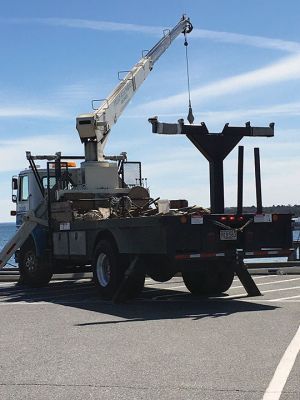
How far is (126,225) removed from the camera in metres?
11.9

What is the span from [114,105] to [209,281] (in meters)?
7.75

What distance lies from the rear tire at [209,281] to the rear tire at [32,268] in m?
3.96

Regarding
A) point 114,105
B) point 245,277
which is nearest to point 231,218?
point 245,277

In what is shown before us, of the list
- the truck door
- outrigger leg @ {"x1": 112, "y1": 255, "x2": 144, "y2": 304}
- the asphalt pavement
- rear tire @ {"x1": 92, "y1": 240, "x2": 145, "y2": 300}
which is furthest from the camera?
the truck door

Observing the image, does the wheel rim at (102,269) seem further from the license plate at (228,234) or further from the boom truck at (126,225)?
the license plate at (228,234)

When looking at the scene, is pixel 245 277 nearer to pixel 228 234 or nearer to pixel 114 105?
pixel 228 234

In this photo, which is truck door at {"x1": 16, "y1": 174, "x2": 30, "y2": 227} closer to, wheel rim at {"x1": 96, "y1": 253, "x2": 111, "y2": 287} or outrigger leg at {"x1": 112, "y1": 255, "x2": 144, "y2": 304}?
wheel rim at {"x1": 96, "y1": 253, "x2": 111, "y2": 287}

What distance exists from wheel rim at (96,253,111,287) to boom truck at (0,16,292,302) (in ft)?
0.07

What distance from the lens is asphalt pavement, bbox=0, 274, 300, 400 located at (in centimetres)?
589

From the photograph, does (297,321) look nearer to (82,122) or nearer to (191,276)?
(191,276)

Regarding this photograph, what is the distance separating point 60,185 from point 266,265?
6.40m

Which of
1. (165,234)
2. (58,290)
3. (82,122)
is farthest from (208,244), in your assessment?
(82,122)

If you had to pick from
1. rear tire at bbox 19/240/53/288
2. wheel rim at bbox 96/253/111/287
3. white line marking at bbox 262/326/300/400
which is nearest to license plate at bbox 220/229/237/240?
wheel rim at bbox 96/253/111/287

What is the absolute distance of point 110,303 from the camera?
1216 centimetres
